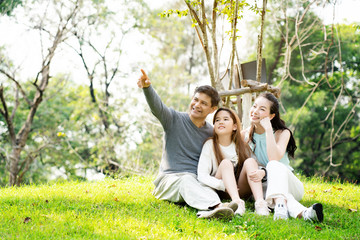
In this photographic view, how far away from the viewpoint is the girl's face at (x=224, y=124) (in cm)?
349

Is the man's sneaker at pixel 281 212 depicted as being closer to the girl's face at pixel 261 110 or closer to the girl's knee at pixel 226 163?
the girl's knee at pixel 226 163

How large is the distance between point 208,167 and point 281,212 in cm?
76

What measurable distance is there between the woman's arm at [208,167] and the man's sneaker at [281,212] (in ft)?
1.61

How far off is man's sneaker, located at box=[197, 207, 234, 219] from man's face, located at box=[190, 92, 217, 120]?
1.05 meters

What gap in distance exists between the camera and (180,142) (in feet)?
11.8

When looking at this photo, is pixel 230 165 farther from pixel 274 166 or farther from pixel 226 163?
pixel 274 166

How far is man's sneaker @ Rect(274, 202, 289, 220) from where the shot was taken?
2945mm

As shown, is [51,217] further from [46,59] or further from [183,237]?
[46,59]

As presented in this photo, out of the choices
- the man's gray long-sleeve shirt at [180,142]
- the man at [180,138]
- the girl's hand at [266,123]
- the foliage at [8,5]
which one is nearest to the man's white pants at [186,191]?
the man at [180,138]

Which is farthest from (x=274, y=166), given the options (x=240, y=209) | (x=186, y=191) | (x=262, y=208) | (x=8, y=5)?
(x=8, y=5)

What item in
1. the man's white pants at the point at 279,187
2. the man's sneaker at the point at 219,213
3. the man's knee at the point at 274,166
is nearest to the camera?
the man's sneaker at the point at 219,213

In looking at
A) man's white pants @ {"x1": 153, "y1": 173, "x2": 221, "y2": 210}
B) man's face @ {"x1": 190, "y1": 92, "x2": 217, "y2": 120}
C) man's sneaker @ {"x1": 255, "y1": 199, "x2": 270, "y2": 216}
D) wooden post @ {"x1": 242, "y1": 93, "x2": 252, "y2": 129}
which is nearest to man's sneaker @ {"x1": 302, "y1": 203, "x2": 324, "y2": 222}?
man's sneaker @ {"x1": 255, "y1": 199, "x2": 270, "y2": 216}

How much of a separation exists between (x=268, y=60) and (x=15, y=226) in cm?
1624

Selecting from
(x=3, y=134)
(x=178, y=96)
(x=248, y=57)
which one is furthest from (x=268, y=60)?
(x=3, y=134)
